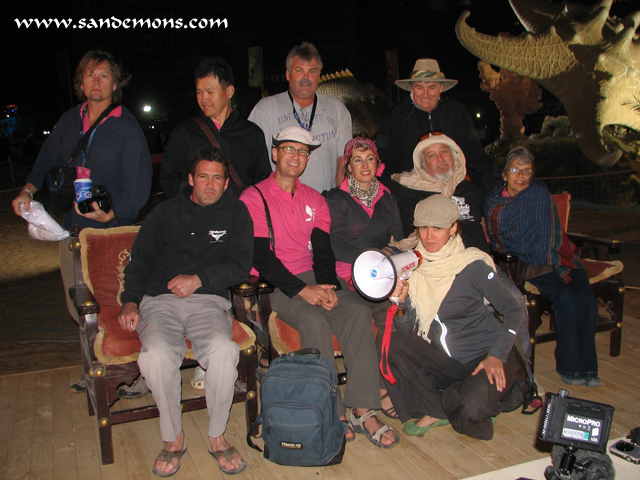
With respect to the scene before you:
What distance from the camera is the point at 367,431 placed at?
2.76 m

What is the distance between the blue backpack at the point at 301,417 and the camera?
2.43 meters

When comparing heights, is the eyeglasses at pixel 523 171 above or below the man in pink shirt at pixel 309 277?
above

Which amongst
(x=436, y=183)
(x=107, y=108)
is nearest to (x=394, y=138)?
Answer: (x=436, y=183)

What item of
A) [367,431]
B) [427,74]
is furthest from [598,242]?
[367,431]

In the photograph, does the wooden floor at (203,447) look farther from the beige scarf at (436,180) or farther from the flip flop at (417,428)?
the beige scarf at (436,180)

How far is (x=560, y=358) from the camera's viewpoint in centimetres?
338

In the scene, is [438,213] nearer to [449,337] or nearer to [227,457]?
[449,337]

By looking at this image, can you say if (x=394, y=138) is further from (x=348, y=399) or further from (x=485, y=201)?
(x=348, y=399)

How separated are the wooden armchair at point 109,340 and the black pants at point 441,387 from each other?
31.5 inches

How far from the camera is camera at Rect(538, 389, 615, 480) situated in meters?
1.75

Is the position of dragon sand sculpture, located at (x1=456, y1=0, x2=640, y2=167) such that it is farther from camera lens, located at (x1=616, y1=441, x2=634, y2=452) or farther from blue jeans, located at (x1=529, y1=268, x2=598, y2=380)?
camera lens, located at (x1=616, y1=441, x2=634, y2=452)

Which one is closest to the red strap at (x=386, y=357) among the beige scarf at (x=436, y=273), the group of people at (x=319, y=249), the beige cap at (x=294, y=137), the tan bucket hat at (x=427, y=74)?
the group of people at (x=319, y=249)

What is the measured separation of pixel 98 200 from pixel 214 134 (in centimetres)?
81

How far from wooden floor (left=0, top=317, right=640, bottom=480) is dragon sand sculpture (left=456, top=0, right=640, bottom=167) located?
5265mm
